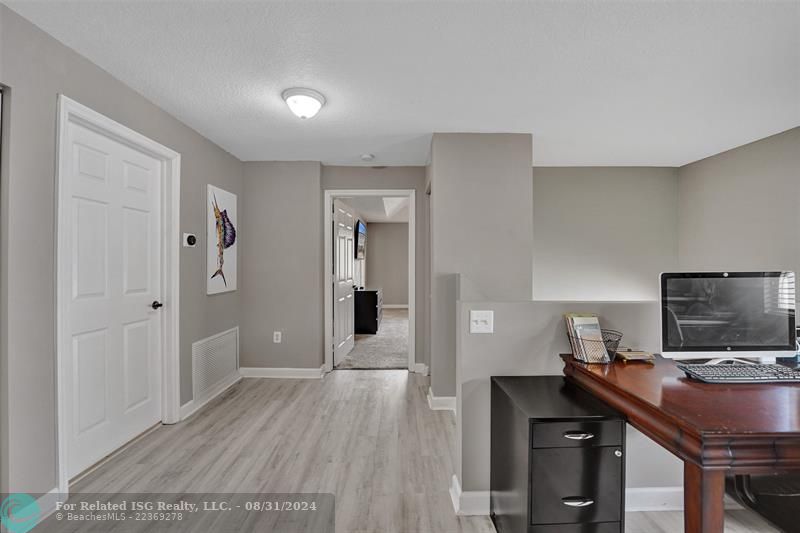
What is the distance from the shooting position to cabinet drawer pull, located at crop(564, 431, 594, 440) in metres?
1.46

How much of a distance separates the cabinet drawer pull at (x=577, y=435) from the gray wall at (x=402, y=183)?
2987mm

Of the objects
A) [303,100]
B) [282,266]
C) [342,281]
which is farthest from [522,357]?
[342,281]

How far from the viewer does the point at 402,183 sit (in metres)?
4.46

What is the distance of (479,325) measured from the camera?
192 centimetres

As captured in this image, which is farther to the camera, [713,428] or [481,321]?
[481,321]

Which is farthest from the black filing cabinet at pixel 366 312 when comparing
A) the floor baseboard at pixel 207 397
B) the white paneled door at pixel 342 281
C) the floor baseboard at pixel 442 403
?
the floor baseboard at pixel 442 403

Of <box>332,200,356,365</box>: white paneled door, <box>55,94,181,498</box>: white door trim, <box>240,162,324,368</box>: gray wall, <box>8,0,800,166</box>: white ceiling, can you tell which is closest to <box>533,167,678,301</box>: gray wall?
<box>8,0,800,166</box>: white ceiling

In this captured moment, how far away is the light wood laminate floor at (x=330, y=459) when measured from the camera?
1940 millimetres

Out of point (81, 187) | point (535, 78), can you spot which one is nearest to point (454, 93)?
point (535, 78)

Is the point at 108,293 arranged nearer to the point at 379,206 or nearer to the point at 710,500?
the point at 710,500

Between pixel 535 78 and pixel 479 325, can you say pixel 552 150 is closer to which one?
pixel 535 78

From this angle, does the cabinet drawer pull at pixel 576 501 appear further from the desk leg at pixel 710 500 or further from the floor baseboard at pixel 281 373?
the floor baseboard at pixel 281 373

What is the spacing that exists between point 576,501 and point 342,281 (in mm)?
3861

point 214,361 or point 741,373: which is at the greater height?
point 741,373
